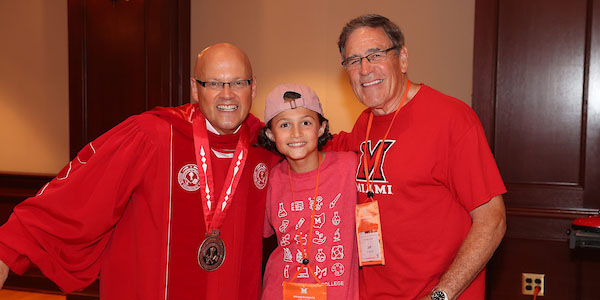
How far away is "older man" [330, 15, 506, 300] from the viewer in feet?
5.87

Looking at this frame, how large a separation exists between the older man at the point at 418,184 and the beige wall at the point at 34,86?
368 cm

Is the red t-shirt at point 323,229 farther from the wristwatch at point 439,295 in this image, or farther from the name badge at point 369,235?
the wristwatch at point 439,295

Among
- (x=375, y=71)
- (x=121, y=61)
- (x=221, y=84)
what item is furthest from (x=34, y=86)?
(x=375, y=71)

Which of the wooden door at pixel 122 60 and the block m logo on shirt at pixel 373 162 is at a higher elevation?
the wooden door at pixel 122 60

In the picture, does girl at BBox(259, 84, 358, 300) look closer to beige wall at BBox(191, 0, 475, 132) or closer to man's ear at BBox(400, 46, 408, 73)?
man's ear at BBox(400, 46, 408, 73)

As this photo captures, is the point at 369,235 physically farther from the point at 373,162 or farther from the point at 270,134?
the point at 270,134

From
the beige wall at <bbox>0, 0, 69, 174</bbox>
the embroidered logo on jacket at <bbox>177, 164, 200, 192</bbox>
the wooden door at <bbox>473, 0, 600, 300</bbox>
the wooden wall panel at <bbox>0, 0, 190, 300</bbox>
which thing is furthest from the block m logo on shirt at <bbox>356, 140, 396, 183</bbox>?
the beige wall at <bbox>0, 0, 69, 174</bbox>

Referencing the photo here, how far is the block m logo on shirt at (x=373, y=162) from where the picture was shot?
197cm

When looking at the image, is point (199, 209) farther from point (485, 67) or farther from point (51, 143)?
point (51, 143)

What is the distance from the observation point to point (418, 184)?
1900mm

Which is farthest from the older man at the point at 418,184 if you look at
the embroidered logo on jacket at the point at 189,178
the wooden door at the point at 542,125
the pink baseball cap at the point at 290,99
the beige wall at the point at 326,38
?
the beige wall at the point at 326,38

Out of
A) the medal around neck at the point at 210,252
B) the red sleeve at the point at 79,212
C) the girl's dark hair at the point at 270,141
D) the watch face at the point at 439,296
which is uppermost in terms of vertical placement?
the girl's dark hair at the point at 270,141

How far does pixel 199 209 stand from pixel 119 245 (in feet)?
1.20

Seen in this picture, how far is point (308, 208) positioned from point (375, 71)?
2.07 feet
